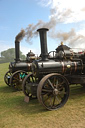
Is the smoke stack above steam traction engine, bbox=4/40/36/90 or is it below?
above

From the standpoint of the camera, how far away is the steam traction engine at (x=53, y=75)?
4031 mm

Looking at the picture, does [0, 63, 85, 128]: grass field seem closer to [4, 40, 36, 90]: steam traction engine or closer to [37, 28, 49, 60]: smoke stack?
[37, 28, 49, 60]: smoke stack

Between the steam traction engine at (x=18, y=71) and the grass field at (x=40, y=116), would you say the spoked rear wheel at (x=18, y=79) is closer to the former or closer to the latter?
the steam traction engine at (x=18, y=71)

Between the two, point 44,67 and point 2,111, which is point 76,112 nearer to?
point 44,67

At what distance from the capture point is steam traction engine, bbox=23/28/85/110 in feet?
13.2

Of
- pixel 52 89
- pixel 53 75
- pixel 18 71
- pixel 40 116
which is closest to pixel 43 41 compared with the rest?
pixel 53 75

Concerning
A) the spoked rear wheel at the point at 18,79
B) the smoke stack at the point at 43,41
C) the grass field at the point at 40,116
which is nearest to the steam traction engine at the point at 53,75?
the smoke stack at the point at 43,41

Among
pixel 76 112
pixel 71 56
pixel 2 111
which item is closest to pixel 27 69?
pixel 71 56

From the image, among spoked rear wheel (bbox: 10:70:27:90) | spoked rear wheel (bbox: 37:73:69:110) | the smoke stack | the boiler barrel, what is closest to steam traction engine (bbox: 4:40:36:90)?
spoked rear wheel (bbox: 10:70:27:90)

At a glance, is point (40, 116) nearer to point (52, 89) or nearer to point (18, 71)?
point (52, 89)

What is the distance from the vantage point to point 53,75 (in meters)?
4.09

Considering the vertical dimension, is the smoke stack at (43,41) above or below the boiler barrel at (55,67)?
above

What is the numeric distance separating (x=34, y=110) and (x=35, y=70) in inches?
50.0

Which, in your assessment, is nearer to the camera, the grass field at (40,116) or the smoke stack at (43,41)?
the grass field at (40,116)
